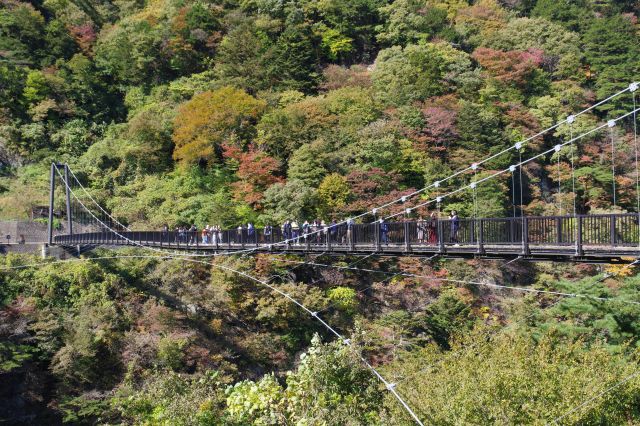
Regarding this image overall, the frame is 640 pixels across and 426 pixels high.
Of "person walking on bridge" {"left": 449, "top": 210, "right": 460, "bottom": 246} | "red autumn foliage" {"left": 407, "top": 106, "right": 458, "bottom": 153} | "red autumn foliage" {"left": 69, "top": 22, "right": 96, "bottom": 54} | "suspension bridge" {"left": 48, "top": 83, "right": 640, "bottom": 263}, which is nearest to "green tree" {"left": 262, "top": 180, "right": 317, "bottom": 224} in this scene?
"suspension bridge" {"left": 48, "top": 83, "right": 640, "bottom": 263}

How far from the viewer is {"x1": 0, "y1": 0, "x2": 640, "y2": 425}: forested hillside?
599 inches

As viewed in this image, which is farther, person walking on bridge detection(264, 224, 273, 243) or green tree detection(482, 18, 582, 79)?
green tree detection(482, 18, 582, 79)

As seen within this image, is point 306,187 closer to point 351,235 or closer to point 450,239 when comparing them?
point 351,235

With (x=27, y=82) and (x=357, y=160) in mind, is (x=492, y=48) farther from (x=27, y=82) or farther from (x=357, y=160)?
(x=27, y=82)

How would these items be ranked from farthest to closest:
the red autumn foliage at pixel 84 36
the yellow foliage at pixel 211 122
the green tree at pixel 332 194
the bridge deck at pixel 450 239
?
the red autumn foliage at pixel 84 36 → the yellow foliage at pixel 211 122 → the green tree at pixel 332 194 → the bridge deck at pixel 450 239

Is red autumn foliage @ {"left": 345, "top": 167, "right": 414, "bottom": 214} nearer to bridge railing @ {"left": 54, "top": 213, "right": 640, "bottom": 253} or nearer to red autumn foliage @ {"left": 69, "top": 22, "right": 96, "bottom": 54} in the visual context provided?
bridge railing @ {"left": 54, "top": 213, "right": 640, "bottom": 253}

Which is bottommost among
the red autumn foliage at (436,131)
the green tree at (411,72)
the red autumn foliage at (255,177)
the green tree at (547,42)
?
the red autumn foliage at (255,177)

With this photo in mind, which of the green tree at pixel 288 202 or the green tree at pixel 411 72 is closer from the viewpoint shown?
the green tree at pixel 288 202

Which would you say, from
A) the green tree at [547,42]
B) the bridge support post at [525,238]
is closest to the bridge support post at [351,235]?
the bridge support post at [525,238]

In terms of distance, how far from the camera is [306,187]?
2898cm

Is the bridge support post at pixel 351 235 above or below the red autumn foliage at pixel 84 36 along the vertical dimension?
below

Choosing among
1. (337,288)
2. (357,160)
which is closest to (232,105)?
(357,160)

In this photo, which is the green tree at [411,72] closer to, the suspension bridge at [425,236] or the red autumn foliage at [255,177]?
the suspension bridge at [425,236]

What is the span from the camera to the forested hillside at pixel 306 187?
599 inches
